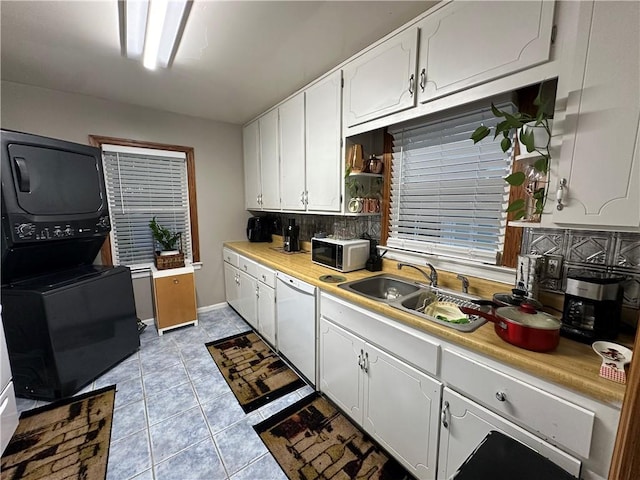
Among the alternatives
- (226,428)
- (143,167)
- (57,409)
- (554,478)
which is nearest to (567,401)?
(554,478)

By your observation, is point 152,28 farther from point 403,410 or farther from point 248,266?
point 403,410

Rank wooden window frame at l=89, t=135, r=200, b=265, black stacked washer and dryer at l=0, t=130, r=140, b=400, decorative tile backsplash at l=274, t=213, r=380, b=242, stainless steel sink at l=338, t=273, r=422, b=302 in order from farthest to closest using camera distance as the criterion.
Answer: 1. wooden window frame at l=89, t=135, r=200, b=265
2. decorative tile backsplash at l=274, t=213, r=380, b=242
3. stainless steel sink at l=338, t=273, r=422, b=302
4. black stacked washer and dryer at l=0, t=130, r=140, b=400

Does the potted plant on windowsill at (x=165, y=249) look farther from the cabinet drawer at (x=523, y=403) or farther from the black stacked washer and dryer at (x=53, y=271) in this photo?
the cabinet drawer at (x=523, y=403)

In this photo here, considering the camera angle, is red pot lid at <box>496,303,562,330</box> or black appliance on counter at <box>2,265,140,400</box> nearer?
red pot lid at <box>496,303,562,330</box>

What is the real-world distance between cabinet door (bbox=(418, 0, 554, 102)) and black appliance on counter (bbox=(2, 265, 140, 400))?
8.91ft

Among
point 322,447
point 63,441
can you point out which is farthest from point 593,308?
point 63,441

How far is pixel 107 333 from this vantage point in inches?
86.3

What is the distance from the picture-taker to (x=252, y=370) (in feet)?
7.35

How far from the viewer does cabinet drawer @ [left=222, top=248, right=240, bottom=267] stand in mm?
3093

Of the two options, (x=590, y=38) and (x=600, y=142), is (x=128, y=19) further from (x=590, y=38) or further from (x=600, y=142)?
(x=600, y=142)

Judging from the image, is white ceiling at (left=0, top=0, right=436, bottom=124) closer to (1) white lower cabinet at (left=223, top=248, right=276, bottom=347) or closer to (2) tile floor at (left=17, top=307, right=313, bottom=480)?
(1) white lower cabinet at (left=223, top=248, right=276, bottom=347)

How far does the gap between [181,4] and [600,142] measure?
1897mm

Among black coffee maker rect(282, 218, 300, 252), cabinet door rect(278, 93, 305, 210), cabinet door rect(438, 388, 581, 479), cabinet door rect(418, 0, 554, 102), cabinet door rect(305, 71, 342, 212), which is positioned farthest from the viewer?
black coffee maker rect(282, 218, 300, 252)

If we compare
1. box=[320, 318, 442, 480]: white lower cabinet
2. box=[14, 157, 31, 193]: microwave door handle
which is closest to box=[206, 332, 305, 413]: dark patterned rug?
box=[320, 318, 442, 480]: white lower cabinet
